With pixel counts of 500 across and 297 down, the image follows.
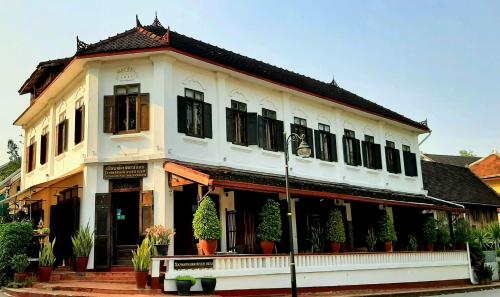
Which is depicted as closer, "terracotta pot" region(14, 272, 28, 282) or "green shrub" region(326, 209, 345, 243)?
"terracotta pot" region(14, 272, 28, 282)

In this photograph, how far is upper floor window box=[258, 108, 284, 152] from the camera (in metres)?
19.3

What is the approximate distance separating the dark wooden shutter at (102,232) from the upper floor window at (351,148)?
36.0ft

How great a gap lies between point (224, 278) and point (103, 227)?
4.45 metres

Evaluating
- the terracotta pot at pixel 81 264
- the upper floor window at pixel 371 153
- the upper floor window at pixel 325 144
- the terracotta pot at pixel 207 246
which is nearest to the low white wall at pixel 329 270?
the terracotta pot at pixel 207 246

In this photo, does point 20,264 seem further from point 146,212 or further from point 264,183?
point 264,183

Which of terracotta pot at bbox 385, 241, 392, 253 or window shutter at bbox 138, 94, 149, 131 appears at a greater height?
window shutter at bbox 138, 94, 149, 131

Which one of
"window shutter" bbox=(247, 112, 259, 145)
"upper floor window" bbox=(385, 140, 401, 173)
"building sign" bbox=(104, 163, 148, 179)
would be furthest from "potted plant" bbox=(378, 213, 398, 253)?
"building sign" bbox=(104, 163, 148, 179)

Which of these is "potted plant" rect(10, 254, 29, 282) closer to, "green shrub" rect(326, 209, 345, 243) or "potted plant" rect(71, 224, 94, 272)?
"potted plant" rect(71, 224, 94, 272)

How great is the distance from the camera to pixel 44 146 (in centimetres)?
2114

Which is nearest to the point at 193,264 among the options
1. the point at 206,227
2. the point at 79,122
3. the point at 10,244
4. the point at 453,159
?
the point at 206,227

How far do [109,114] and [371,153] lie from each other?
502 inches

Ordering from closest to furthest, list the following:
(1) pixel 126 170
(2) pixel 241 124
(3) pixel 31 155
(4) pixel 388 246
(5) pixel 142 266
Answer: (5) pixel 142 266 < (1) pixel 126 170 < (2) pixel 241 124 < (4) pixel 388 246 < (3) pixel 31 155

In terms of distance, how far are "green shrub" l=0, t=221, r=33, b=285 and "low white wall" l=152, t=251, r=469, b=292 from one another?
210 inches

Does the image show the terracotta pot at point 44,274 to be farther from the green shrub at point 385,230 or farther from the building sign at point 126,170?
the green shrub at point 385,230
